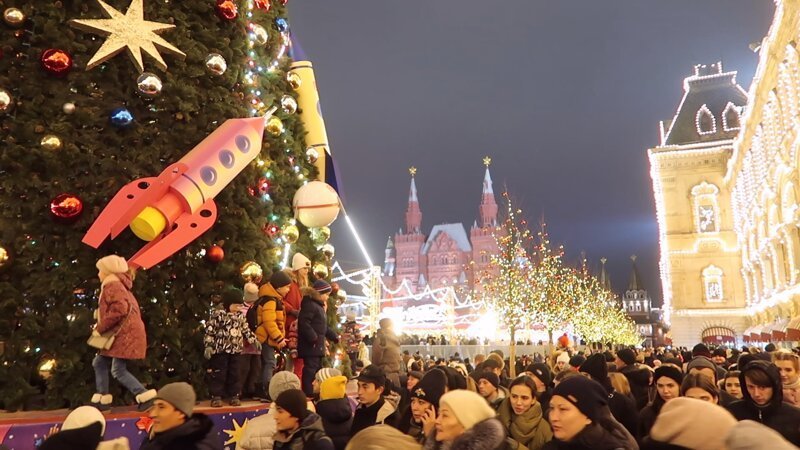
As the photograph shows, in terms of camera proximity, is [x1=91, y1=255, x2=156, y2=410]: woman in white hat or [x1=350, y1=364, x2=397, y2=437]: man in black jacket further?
[x1=91, y1=255, x2=156, y2=410]: woman in white hat

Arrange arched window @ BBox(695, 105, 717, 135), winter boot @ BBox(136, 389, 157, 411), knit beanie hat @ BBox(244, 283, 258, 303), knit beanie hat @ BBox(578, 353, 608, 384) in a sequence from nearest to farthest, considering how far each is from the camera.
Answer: winter boot @ BBox(136, 389, 157, 411)
knit beanie hat @ BBox(578, 353, 608, 384)
knit beanie hat @ BBox(244, 283, 258, 303)
arched window @ BBox(695, 105, 717, 135)

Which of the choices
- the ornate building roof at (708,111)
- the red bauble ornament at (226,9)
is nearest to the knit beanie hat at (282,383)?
the red bauble ornament at (226,9)

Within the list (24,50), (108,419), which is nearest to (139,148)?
(24,50)

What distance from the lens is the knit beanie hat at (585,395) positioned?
11.5ft

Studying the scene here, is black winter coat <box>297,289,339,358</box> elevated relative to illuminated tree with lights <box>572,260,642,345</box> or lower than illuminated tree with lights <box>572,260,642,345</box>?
lower

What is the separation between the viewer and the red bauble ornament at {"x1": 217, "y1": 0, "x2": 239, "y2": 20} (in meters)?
8.50

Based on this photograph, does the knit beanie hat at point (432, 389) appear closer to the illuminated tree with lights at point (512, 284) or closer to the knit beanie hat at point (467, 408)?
the knit beanie hat at point (467, 408)

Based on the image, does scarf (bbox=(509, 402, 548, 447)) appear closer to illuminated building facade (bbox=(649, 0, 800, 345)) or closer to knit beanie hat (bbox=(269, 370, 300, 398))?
knit beanie hat (bbox=(269, 370, 300, 398))

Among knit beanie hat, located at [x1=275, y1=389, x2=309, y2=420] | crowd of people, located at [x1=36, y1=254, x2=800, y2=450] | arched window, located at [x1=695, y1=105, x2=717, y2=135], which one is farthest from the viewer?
arched window, located at [x1=695, y1=105, x2=717, y2=135]

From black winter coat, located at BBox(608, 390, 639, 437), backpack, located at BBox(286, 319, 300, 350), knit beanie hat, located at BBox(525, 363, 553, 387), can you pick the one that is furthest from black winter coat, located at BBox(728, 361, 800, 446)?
backpack, located at BBox(286, 319, 300, 350)

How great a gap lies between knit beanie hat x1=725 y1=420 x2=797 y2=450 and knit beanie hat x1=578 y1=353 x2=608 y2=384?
13.7 feet

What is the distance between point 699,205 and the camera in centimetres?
4653

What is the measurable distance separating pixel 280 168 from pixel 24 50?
3.64 m

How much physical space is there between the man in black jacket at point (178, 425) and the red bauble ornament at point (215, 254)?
4.06m
